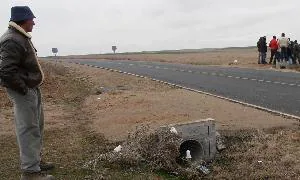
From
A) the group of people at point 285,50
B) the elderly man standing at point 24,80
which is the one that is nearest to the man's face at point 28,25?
the elderly man standing at point 24,80

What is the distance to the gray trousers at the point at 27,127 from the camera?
21.3ft

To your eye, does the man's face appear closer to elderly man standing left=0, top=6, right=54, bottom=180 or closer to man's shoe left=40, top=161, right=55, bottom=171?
elderly man standing left=0, top=6, right=54, bottom=180

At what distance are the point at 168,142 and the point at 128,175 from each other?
2.73 ft

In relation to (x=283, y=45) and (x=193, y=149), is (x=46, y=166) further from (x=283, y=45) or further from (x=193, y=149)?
(x=283, y=45)

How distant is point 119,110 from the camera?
1287cm

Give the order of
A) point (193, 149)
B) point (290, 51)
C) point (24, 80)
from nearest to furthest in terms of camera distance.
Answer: point (24, 80), point (193, 149), point (290, 51)

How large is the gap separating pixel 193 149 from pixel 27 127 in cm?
295

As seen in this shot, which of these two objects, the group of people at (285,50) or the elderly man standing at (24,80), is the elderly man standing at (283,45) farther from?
the elderly man standing at (24,80)

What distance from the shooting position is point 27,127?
21.4 ft

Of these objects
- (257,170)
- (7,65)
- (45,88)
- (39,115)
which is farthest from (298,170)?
(45,88)

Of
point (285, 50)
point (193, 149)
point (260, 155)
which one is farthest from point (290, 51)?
point (260, 155)

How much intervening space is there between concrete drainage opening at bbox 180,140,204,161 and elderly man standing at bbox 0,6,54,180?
2.46 m

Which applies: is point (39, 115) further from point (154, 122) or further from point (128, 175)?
point (154, 122)

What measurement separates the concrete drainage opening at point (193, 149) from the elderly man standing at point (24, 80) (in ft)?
8.07
